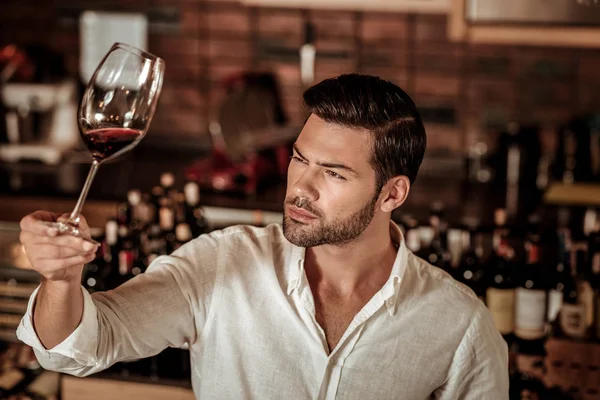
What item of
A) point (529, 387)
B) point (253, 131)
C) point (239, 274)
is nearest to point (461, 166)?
point (253, 131)

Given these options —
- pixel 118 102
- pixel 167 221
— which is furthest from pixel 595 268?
pixel 118 102

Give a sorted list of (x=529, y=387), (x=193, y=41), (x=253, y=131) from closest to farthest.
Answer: (x=529, y=387) → (x=253, y=131) → (x=193, y=41)

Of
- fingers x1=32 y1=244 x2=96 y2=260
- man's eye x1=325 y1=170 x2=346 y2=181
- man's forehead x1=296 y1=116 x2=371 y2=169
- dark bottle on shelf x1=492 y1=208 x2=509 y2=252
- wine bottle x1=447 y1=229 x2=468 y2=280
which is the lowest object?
wine bottle x1=447 y1=229 x2=468 y2=280

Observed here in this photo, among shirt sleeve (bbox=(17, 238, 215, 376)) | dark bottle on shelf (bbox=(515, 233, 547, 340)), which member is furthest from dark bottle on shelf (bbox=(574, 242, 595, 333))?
shirt sleeve (bbox=(17, 238, 215, 376))

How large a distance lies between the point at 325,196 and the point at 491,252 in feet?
4.38

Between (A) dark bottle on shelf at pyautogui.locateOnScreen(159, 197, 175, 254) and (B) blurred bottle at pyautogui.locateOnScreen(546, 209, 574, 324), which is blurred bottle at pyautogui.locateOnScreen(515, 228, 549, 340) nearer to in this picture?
(B) blurred bottle at pyautogui.locateOnScreen(546, 209, 574, 324)

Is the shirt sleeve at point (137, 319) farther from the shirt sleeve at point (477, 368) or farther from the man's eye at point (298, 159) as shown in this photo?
the shirt sleeve at point (477, 368)

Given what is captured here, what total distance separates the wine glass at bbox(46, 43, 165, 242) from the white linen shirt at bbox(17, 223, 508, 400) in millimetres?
350

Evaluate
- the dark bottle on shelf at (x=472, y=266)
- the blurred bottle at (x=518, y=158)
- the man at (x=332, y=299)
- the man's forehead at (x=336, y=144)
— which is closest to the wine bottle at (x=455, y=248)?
the dark bottle on shelf at (x=472, y=266)

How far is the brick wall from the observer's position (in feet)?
12.5

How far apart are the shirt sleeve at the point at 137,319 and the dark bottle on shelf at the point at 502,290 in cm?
103

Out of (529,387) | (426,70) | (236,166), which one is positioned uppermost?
(426,70)

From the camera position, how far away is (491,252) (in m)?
2.94

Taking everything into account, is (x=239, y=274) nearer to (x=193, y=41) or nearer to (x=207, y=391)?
(x=207, y=391)
